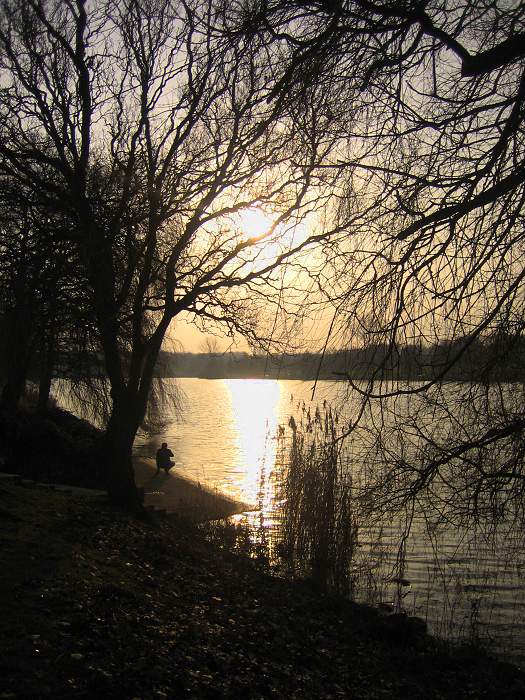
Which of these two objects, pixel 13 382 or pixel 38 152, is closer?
pixel 38 152

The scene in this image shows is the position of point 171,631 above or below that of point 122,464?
below

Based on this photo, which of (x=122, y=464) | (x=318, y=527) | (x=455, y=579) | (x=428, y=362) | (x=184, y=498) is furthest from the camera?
(x=184, y=498)

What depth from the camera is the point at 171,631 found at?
224 inches

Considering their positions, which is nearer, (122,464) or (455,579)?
(455,579)

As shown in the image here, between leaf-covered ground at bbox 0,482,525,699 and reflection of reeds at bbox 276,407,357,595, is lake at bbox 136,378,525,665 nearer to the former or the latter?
reflection of reeds at bbox 276,407,357,595

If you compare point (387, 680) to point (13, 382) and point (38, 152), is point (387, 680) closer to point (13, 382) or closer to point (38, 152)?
point (38, 152)

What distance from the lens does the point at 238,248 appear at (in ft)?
37.2

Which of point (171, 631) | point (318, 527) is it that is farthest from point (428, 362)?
point (318, 527)

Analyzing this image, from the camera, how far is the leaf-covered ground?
449 cm

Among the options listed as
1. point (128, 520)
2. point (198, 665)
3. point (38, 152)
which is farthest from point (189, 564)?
point (38, 152)

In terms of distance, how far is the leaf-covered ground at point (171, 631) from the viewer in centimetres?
449

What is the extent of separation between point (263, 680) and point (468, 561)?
23.8 ft

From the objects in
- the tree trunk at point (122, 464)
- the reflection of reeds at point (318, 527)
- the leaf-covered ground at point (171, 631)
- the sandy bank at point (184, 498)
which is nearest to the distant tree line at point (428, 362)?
the leaf-covered ground at point (171, 631)

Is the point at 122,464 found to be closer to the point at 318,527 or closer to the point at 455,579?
the point at 318,527
